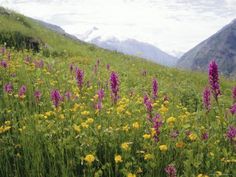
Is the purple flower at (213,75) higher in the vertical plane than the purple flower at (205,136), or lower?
higher

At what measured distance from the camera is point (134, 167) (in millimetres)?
4582

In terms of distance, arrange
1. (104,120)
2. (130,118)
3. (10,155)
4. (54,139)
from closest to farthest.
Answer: (10,155) < (54,139) < (104,120) < (130,118)

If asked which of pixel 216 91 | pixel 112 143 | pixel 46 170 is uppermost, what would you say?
pixel 216 91

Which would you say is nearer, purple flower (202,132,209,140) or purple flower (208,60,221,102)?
purple flower (208,60,221,102)

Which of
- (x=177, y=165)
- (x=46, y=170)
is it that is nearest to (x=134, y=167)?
(x=177, y=165)

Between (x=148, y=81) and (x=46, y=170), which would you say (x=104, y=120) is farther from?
(x=148, y=81)

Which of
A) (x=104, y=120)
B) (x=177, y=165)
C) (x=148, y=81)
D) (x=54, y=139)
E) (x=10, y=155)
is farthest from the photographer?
(x=148, y=81)

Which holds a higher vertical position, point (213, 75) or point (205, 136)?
point (213, 75)

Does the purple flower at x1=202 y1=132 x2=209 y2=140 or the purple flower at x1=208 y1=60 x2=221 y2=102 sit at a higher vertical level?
the purple flower at x1=208 y1=60 x2=221 y2=102

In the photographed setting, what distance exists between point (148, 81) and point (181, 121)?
22.4ft

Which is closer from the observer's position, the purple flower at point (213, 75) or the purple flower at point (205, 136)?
the purple flower at point (213, 75)

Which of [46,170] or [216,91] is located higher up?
[216,91]

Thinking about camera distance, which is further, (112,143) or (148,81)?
(148,81)

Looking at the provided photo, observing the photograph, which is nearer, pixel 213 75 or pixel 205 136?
pixel 213 75
